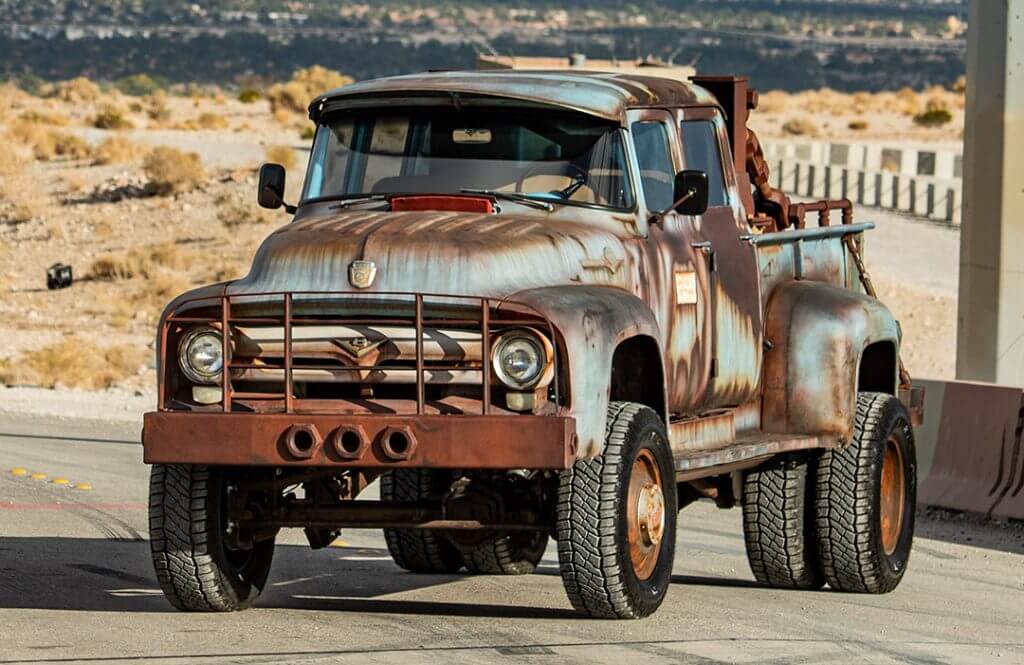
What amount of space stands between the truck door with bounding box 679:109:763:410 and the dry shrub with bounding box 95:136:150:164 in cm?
4011

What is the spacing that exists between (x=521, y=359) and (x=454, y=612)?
1683 millimetres

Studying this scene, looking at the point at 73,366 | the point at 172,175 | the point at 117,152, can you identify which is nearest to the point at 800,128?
the point at 117,152

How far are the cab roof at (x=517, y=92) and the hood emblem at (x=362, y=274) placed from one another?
124 cm

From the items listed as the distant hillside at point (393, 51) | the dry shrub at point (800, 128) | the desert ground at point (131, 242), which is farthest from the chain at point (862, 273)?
the distant hillside at point (393, 51)

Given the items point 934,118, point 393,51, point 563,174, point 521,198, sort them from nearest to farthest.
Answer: point 521,198 < point 563,174 < point 934,118 < point 393,51

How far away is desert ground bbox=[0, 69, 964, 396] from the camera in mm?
28984

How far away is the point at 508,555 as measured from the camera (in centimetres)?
1138

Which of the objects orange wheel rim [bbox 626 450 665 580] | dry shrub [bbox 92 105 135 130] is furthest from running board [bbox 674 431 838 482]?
dry shrub [bbox 92 105 135 130]

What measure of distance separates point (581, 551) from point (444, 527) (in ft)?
2.10

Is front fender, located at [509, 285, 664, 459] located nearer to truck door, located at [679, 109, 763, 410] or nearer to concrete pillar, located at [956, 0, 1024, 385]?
truck door, located at [679, 109, 763, 410]

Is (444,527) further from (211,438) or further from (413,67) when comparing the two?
(413,67)

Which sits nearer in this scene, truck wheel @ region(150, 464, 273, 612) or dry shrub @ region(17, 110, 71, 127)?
truck wheel @ region(150, 464, 273, 612)

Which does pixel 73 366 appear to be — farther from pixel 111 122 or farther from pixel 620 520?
pixel 111 122

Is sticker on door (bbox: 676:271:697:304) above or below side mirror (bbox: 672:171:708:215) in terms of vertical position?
below
